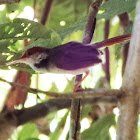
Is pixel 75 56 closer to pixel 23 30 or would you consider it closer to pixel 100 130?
pixel 23 30

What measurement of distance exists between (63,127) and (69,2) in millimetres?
1300

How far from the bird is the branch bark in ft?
1.05

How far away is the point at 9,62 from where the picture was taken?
136cm

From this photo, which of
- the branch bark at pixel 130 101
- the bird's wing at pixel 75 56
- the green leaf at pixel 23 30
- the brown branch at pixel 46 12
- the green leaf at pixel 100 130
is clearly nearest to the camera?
the branch bark at pixel 130 101

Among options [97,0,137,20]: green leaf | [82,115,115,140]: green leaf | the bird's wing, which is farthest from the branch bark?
[82,115,115,140]: green leaf

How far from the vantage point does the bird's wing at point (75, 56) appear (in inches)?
48.8

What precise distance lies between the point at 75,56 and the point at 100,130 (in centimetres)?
80

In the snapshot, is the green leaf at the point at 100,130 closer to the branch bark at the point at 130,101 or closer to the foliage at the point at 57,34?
the foliage at the point at 57,34

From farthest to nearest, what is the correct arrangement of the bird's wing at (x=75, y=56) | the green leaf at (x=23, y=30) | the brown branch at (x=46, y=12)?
the brown branch at (x=46, y=12)
the green leaf at (x=23, y=30)
the bird's wing at (x=75, y=56)

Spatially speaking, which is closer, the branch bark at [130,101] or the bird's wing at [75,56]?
the branch bark at [130,101]

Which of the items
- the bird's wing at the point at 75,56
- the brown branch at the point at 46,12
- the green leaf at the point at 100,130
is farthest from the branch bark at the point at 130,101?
the brown branch at the point at 46,12

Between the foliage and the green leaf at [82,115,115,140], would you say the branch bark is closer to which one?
the foliage

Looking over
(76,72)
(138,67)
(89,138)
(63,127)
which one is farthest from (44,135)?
(138,67)

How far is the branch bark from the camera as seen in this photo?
34.7 inches
